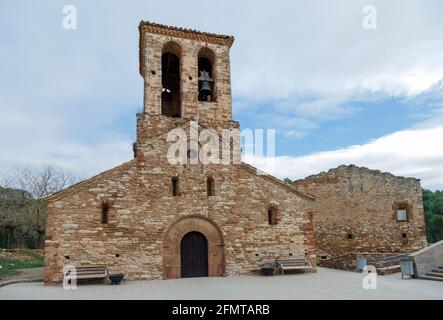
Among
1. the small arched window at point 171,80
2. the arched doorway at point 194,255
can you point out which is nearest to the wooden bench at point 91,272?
the arched doorway at point 194,255

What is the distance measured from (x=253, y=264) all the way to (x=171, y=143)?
551 cm

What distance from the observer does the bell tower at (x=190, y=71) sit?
14523mm

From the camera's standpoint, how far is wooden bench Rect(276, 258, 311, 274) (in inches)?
523

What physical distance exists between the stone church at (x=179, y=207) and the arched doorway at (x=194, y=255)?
36 millimetres

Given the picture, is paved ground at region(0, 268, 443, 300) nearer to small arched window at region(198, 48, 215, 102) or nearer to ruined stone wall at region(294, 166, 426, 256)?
small arched window at region(198, 48, 215, 102)

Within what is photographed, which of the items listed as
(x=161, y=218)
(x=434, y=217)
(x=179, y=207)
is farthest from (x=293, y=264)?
(x=434, y=217)

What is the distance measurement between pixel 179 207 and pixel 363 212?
1343 cm

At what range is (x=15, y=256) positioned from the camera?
21.9 m

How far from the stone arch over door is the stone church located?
0.12 feet

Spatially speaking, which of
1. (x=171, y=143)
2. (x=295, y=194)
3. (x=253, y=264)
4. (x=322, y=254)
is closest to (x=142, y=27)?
(x=171, y=143)

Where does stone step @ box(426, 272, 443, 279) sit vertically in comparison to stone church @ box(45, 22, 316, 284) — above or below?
below

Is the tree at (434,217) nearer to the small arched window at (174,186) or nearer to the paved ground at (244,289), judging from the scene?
the paved ground at (244,289)

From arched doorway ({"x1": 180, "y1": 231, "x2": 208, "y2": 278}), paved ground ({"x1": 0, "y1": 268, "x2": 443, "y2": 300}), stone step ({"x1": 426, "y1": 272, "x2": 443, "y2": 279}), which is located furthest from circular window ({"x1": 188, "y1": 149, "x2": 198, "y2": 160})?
stone step ({"x1": 426, "y1": 272, "x2": 443, "y2": 279})
